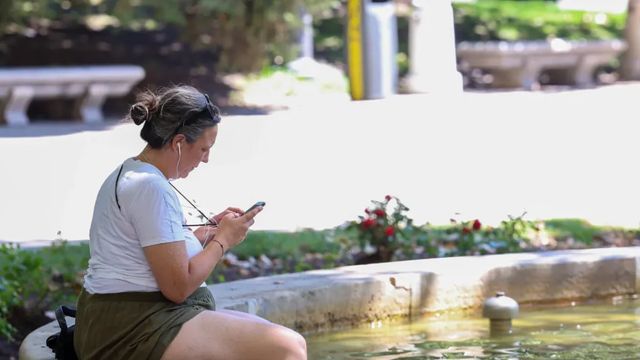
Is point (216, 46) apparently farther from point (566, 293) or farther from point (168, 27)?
point (566, 293)

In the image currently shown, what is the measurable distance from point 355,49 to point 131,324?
49.7 feet

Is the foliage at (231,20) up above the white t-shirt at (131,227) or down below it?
above

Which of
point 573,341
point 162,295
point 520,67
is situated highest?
point 520,67

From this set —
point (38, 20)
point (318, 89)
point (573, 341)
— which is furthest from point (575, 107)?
point (573, 341)

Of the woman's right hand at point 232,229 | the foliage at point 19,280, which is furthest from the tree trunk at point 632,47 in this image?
the woman's right hand at point 232,229

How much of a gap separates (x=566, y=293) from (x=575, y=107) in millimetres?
11294

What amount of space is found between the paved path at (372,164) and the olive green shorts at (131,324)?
14.1 ft

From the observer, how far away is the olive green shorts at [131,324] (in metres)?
3.81

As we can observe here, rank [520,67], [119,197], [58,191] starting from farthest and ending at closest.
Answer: [520,67] < [58,191] < [119,197]

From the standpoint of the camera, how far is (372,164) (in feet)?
38.5

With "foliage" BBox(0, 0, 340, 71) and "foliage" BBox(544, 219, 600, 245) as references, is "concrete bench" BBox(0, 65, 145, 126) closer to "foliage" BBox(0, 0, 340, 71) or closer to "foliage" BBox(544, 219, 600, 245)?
"foliage" BBox(0, 0, 340, 71)

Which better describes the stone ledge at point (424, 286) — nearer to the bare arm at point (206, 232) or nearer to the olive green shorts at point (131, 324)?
the bare arm at point (206, 232)

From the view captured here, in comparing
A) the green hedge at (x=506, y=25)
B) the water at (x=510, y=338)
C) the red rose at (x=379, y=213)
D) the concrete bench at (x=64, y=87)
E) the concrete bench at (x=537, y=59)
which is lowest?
the water at (x=510, y=338)

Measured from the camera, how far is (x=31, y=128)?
51.0 ft
